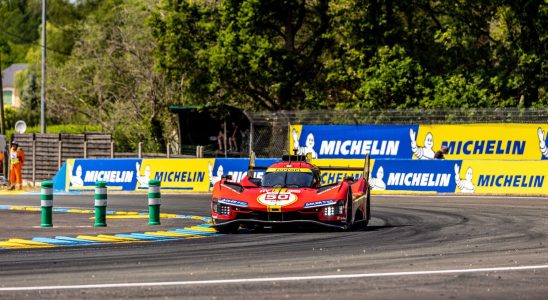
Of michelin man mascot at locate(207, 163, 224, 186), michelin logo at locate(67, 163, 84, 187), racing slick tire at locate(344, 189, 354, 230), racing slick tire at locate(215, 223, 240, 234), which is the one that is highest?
racing slick tire at locate(344, 189, 354, 230)

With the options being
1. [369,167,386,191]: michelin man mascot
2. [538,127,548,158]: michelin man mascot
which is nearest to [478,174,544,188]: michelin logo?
[369,167,386,191]: michelin man mascot

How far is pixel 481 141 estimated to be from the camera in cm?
3534

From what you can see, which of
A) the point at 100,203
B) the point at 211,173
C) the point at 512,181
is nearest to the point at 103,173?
the point at 211,173

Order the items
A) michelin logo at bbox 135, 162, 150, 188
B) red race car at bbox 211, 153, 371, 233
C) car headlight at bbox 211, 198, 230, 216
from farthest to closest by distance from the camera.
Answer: michelin logo at bbox 135, 162, 150, 188 → car headlight at bbox 211, 198, 230, 216 → red race car at bbox 211, 153, 371, 233

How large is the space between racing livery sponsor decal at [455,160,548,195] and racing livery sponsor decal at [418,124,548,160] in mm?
3176

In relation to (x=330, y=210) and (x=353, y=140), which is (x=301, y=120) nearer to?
(x=353, y=140)

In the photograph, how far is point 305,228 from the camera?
19.8m

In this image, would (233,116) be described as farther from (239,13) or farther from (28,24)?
(28,24)

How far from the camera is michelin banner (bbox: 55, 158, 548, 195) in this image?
3134cm

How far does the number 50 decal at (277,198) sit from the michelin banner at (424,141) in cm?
1788

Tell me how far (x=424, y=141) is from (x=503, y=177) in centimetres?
516

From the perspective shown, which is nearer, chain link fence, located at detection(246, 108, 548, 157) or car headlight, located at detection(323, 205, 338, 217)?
car headlight, located at detection(323, 205, 338, 217)

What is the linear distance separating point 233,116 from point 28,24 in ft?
322

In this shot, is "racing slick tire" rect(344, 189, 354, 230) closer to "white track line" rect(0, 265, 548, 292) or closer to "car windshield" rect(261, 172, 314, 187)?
"car windshield" rect(261, 172, 314, 187)
